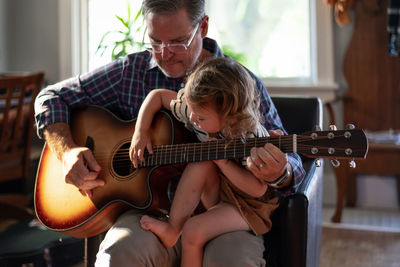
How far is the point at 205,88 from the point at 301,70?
2.31 m

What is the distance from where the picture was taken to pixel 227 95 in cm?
148

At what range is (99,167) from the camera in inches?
68.8

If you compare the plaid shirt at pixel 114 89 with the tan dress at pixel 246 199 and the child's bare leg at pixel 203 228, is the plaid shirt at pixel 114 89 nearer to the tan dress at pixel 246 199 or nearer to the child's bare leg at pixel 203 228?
the tan dress at pixel 246 199

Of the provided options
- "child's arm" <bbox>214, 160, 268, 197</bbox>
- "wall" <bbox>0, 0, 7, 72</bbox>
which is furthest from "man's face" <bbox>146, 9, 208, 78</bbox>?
"wall" <bbox>0, 0, 7, 72</bbox>

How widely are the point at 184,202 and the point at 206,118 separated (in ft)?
0.80

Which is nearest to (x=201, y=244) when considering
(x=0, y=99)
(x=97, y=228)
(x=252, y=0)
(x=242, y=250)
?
(x=242, y=250)

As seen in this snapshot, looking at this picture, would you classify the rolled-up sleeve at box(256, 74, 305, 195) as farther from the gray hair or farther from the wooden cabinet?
the wooden cabinet

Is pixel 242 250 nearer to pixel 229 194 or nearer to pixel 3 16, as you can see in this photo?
pixel 229 194

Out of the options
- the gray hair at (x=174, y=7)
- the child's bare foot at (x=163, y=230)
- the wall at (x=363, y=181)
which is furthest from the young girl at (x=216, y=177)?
the wall at (x=363, y=181)

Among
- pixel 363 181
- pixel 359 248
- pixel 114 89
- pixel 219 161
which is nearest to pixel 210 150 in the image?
pixel 219 161

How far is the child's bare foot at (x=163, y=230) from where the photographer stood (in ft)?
5.14

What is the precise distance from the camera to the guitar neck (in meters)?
1.43

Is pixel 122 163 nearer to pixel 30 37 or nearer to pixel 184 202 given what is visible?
pixel 184 202

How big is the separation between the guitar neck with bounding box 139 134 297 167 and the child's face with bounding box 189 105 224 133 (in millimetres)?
39
